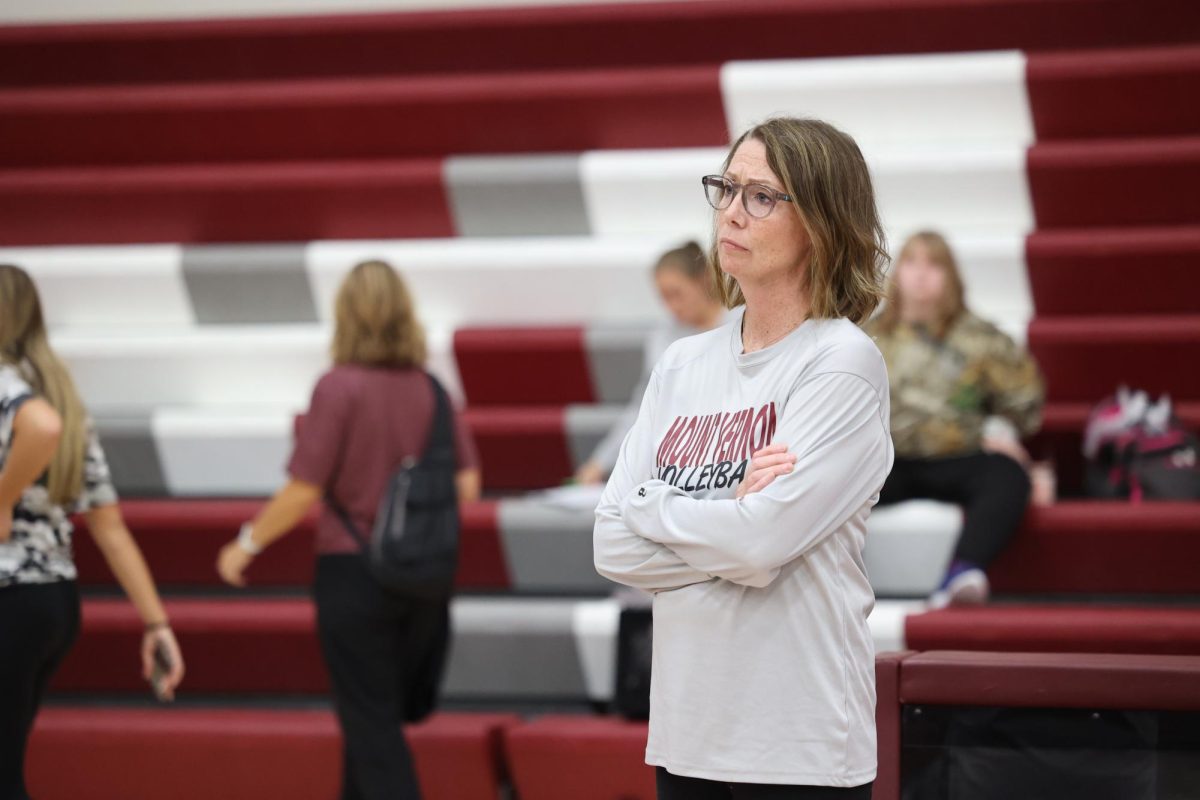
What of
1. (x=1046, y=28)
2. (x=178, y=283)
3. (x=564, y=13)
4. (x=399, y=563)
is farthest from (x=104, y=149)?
(x=1046, y=28)

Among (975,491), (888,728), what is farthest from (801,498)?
(975,491)

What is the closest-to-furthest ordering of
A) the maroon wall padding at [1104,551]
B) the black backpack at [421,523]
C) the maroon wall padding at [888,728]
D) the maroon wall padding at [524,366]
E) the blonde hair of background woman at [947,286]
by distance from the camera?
1. the maroon wall padding at [888,728]
2. the black backpack at [421,523]
3. the maroon wall padding at [1104,551]
4. the blonde hair of background woman at [947,286]
5. the maroon wall padding at [524,366]

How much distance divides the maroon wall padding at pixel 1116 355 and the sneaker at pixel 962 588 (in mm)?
782

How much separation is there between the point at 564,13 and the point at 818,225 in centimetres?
349

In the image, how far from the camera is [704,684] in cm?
167

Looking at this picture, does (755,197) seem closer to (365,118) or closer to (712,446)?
(712,446)

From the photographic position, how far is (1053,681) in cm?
186

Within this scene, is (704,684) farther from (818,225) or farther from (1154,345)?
(1154,345)

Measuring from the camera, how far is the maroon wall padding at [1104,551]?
12.2ft

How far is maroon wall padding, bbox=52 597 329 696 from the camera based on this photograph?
4035 mm

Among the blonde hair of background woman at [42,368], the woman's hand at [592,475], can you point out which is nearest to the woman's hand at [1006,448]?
the woman's hand at [592,475]

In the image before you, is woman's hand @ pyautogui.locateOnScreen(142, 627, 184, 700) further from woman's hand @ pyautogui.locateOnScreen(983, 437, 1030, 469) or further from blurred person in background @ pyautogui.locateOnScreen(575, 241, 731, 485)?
woman's hand @ pyautogui.locateOnScreen(983, 437, 1030, 469)

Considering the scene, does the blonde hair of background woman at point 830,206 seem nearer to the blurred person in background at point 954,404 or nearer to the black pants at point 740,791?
the black pants at point 740,791

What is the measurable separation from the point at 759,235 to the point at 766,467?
25 cm
